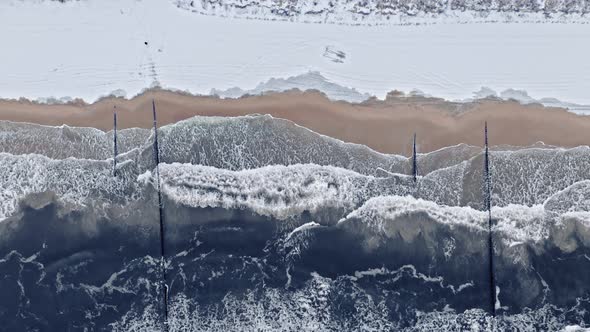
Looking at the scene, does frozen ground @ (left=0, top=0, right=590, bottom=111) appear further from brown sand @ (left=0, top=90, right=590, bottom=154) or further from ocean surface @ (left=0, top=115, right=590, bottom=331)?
ocean surface @ (left=0, top=115, right=590, bottom=331)

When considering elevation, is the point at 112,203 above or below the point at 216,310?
above

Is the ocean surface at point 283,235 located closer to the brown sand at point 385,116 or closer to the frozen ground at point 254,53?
the brown sand at point 385,116

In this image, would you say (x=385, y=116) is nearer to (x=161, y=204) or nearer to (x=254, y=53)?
(x=254, y=53)

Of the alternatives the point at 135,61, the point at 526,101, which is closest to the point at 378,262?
the point at 526,101

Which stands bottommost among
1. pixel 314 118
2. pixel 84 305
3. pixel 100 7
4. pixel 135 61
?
pixel 84 305

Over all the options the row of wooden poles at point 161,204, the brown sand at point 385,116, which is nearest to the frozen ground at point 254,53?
the brown sand at point 385,116

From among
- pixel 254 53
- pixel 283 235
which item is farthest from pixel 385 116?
pixel 283 235

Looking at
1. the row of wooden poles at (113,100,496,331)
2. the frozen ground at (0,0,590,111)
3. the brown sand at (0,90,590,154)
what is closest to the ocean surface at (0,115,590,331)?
the row of wooden poles at (113,100,496,331)

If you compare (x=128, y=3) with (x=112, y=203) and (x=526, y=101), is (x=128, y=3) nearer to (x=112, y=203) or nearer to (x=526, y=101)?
(x=112, y=203)
